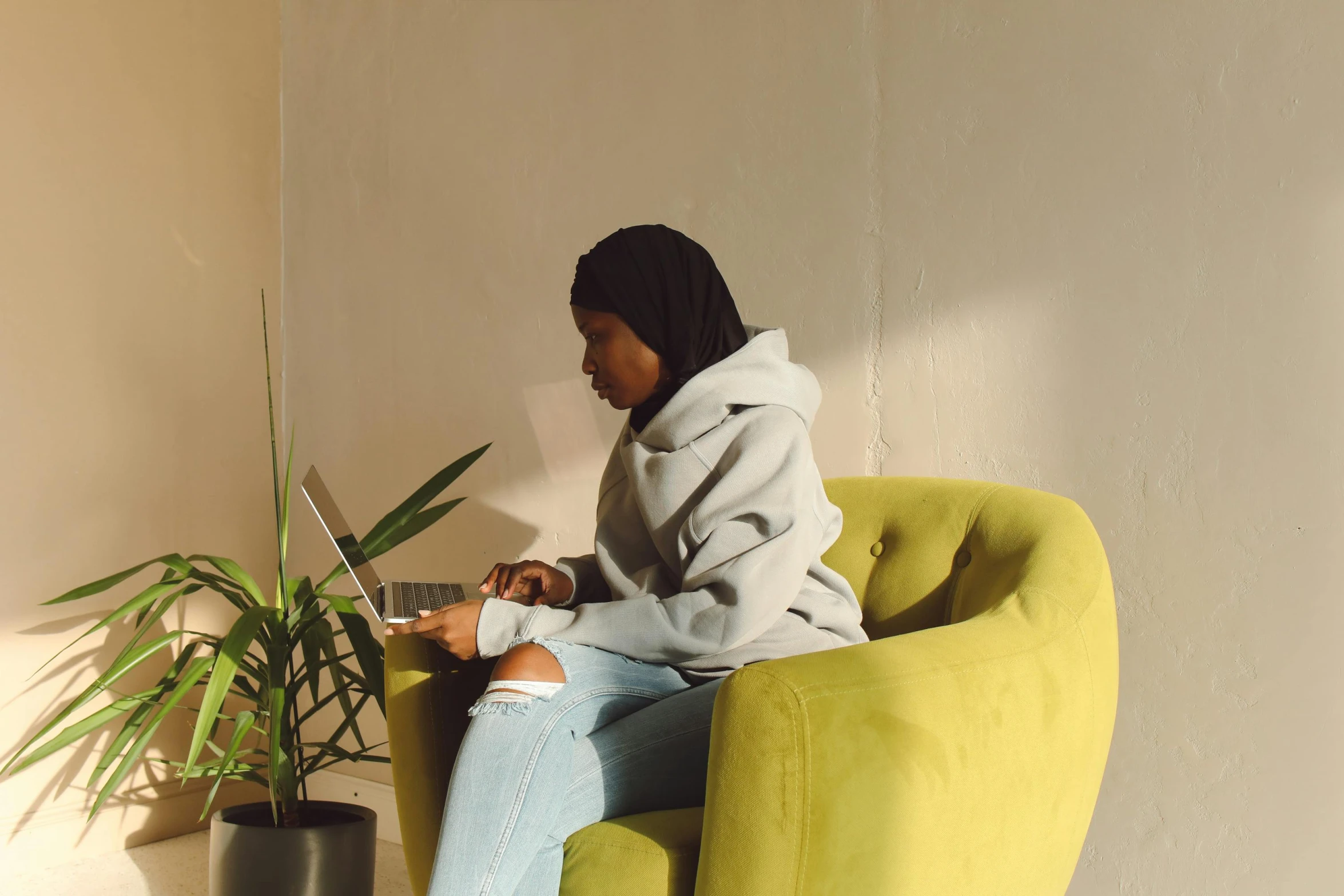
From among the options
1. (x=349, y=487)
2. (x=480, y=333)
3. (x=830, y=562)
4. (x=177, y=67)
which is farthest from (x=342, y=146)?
(x=830, y=562)

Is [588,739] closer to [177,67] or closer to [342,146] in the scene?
[342,146]

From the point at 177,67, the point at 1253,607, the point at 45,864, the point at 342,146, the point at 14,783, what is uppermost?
the point at 177,67

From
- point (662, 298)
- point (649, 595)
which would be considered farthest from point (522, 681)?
point (662, 298)

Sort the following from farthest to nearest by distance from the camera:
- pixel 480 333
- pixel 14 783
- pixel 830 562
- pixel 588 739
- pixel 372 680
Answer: pixel 480 333 < pixel 14 783 < pixel 372 680 < pixel 830 562 < pixel 588 739

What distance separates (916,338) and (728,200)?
1.60ft

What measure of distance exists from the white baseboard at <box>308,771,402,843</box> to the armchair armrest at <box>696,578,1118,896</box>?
1.76 meters

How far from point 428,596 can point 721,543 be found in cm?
42

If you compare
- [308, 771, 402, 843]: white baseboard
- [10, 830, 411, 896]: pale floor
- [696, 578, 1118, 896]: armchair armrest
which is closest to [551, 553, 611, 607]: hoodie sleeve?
[696, 578, 1118, 896]: armchair armrest

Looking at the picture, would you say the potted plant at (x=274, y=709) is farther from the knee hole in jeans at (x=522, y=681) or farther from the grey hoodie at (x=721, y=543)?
the knee hole in jeans at (x=522, y=681)

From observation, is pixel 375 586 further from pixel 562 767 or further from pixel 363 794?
pixel 363 794

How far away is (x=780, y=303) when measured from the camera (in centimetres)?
198

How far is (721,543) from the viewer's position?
124 cm

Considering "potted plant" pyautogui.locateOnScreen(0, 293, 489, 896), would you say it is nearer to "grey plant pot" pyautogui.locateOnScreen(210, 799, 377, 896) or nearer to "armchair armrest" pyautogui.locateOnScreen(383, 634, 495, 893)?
"grey plant pot" pyautogui.locateOnScreen(210, 799, 377, 896)

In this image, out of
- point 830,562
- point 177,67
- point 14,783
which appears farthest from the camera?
point 177,67
